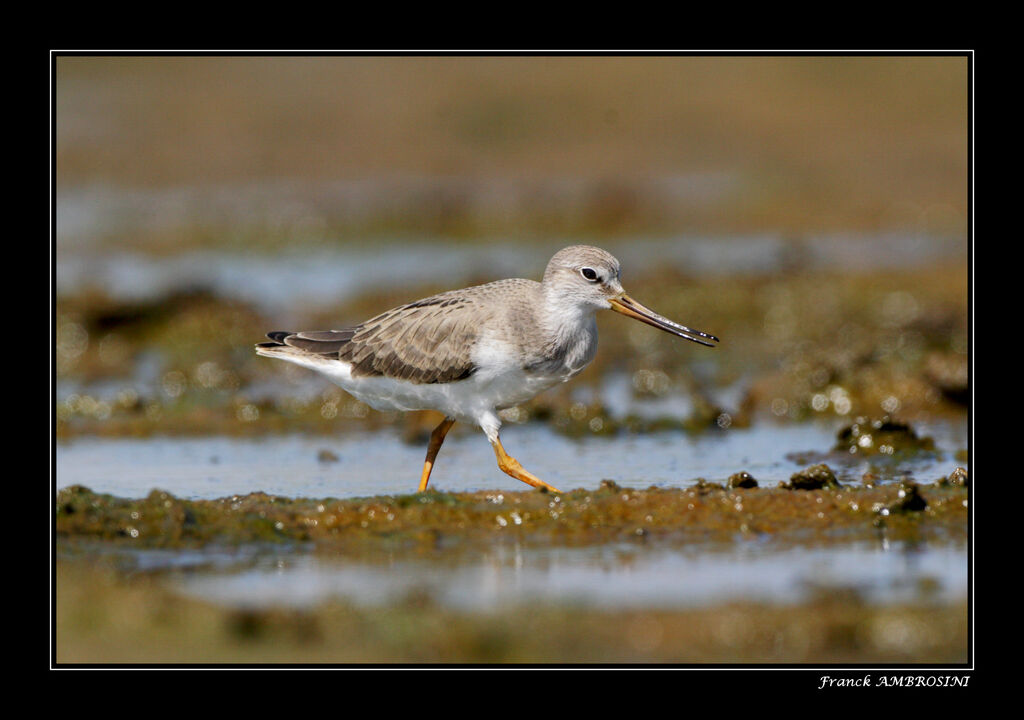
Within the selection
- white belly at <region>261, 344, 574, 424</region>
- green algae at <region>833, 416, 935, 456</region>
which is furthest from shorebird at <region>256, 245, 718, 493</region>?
green algae at <region>833, 416, 935, 456</region>

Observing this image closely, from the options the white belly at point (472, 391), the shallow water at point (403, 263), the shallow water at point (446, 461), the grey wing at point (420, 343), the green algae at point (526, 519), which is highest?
the shallow water at point (403, 263)

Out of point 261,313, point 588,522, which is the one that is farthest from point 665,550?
point 261,313

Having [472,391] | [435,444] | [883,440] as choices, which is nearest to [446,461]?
[435,444]

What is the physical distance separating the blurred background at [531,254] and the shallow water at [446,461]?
5cm

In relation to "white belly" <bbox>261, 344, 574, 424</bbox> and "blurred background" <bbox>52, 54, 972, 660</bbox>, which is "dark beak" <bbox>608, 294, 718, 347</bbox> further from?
"blurred background" <bbox>52, 54, 972, 660</bbox>

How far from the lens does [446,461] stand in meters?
11.6

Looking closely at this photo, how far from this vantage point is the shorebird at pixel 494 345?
9.48 meters

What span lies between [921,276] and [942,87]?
972 cm

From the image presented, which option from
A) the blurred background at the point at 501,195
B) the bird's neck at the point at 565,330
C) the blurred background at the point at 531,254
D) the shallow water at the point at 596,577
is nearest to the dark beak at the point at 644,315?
the bird's neck at the point at 565,330

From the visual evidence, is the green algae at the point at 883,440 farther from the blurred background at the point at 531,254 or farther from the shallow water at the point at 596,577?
the shallow water at the point at 596,577

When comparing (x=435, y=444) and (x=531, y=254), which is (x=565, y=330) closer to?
(x=435, y=444)

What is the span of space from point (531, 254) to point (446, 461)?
9.65 meters

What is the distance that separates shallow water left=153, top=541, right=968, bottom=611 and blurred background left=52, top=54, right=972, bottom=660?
57mm

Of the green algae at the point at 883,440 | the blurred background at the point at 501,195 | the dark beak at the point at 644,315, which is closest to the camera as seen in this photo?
the dark beak at the point at 644,315
